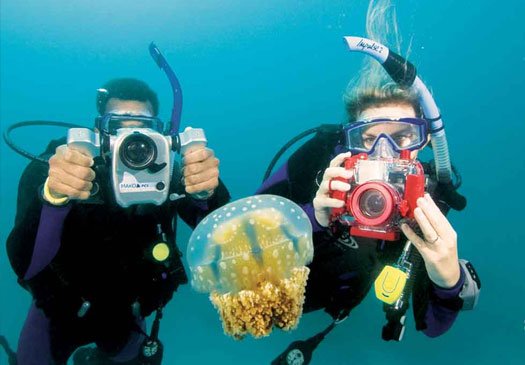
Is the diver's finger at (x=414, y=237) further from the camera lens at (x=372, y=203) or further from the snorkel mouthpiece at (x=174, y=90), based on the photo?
the snorkel mouthpiece at (x=174, y=90)

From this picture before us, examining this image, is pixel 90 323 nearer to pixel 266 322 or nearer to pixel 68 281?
pixel 68 281

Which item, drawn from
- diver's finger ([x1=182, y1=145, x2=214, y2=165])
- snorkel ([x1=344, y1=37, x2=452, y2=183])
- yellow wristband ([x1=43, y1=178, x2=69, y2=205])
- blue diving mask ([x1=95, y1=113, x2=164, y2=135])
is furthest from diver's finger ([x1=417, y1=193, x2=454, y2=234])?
blue diving mask ([x1=95, y1=113, x2=164, y2=135])

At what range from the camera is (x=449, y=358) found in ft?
41.9

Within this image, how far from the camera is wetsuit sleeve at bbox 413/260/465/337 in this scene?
7.83 feet

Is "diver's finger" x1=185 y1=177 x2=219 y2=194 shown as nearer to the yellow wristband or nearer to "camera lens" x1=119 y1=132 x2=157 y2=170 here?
"camera lens" x1=119 y1=132 x2=157 y2=170

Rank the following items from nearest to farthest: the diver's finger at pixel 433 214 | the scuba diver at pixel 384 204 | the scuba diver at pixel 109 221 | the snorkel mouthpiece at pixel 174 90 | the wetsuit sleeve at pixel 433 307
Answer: the diver's finger at pixel 433 214 → the scuba diver at pixel 384 204 → the wetsuit sleeve at pixel 433 307 → the scuba diver at pixel 109 221 → the snorkel mouthpiece at pixel 174 90

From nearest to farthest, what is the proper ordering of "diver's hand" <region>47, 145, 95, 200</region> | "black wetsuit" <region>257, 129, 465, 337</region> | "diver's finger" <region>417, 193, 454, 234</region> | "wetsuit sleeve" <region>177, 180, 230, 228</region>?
1. "diver's finger" <region>417, 193, 454, 234</region>
2. "diver's hand" <region>47, 145, 95, 200</region>
3. "black wetsuit" <region>257, 129, 465, 337</region>
4. "wetsuit sleeve" <region>177, 180, 230, 228</region>

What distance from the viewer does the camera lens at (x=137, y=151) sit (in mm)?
2582

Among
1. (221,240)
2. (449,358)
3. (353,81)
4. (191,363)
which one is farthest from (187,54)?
(221,240)

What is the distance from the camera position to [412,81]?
89.7 inches

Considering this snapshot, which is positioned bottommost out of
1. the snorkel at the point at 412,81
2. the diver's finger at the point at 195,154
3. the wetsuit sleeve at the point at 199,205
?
the wetsuit sleeve at the point at 199,205

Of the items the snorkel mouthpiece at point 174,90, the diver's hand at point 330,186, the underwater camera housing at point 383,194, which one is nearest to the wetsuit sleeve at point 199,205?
the snorkel mouthpiece at point 174,90

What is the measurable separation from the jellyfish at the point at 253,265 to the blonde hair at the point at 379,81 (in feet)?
4.51

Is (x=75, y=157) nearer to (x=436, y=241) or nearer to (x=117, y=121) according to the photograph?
(x=117, y=121)
